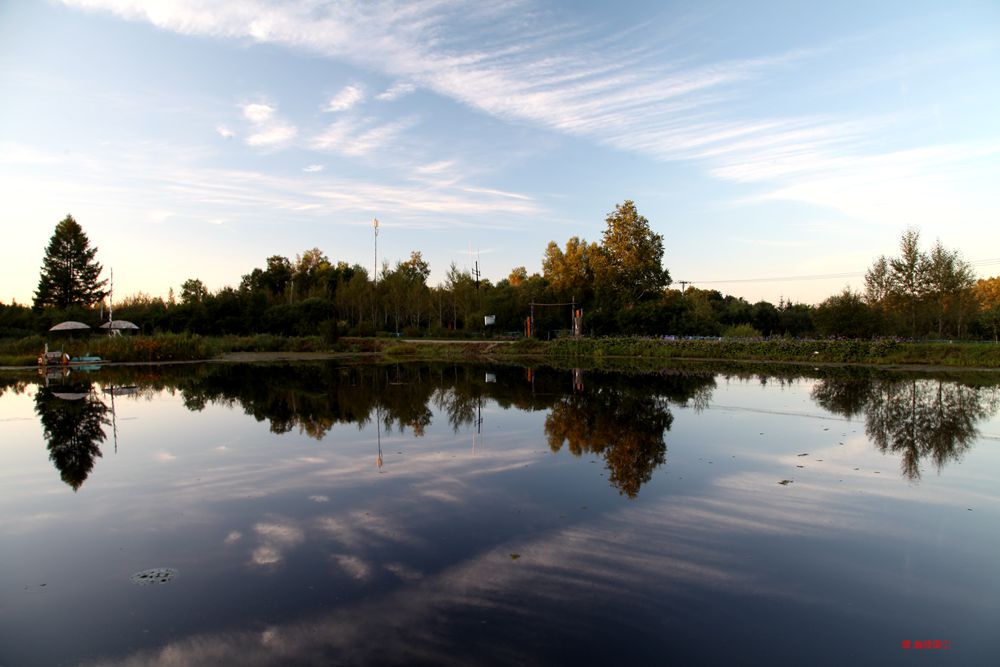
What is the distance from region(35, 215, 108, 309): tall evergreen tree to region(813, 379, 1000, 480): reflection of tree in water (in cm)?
5881

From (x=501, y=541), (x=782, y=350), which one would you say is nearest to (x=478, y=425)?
(x=501, y=541)

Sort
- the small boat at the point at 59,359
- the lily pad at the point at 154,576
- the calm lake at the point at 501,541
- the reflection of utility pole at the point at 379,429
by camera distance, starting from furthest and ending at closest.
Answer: the small boat at the point at 59,359 → the reflection of utility pole at the point at 379,429 → the lily pad at the point at 154,576 → the calm lake at the point at 501,541

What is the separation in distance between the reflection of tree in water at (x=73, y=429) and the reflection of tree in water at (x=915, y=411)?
11.9 metres

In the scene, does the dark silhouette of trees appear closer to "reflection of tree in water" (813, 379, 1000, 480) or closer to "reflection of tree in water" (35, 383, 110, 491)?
"reflection of tree in water" (813, 379, 1000, 480)

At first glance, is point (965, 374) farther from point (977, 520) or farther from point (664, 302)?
point (977, 520)

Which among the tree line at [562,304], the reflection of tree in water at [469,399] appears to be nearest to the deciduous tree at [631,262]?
the tree line at [562,304]

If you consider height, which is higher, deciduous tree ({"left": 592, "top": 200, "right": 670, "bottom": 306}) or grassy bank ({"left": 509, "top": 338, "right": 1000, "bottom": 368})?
deciduous tree ({"left": 592, "top": 200, "right": 670, "bottom": 306})

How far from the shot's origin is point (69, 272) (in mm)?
52781

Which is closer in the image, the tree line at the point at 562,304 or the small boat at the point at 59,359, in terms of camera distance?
the small boat at the point at 59,359

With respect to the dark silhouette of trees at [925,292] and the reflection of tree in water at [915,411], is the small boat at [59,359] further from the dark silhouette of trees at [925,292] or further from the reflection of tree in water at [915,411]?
the dark silhouette of trees at [925,292]

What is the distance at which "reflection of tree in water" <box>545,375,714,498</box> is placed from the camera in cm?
856

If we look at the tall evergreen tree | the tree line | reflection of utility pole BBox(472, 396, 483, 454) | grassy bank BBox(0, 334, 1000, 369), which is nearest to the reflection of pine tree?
reflection of utility pole BBox(472, 396, 483, 454)

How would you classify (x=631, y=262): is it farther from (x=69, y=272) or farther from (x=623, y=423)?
(x=69, y=272)

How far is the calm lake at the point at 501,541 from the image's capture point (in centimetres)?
393
